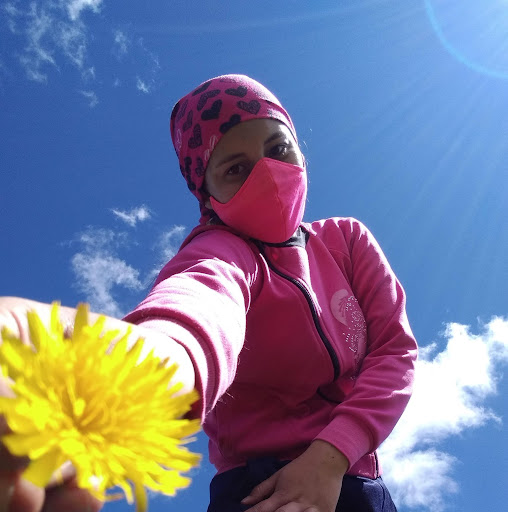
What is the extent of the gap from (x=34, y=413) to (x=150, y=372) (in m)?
0.13

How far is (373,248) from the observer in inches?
80.4

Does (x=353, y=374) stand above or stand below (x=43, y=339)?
above

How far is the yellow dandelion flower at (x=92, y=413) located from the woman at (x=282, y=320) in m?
0.34

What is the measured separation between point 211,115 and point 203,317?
145 cm

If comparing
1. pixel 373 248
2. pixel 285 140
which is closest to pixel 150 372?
pixel 285 140

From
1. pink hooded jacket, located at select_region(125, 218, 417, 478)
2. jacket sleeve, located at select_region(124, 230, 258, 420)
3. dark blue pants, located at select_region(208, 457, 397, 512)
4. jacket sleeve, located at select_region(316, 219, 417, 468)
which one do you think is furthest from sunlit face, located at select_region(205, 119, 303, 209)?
dark blue pants, located at select_region(208, 457, 397, 512)

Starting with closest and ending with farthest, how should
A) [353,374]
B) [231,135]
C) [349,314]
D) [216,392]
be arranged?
[216,392] → [353,374] → [349,314] → [231,135]

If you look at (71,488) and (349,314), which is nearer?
(71,488)

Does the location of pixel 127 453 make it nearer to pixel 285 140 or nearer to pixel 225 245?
pixel 225 245

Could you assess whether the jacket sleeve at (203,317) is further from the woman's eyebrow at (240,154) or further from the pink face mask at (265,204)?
the woman's eyebrow at (240,154)

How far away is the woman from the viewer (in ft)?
3.97

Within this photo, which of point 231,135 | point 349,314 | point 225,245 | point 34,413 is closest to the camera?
point 34,413

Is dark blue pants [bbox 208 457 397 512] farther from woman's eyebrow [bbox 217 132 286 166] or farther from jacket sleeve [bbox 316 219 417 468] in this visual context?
woman's eyebrow [bbox 217 132 286 166]

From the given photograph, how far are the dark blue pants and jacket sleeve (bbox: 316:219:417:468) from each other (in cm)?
13
